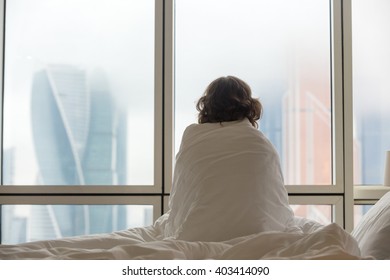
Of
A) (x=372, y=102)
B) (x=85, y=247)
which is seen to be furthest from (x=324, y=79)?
(x=85, y=247)

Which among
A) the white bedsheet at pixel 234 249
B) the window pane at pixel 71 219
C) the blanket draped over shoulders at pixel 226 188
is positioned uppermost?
the blanket draped over shoulders at pixel 226 188

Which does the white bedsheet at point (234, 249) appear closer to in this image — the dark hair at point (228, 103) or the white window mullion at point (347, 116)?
the dark hair at point (228, 103)

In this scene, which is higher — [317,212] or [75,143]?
[75,143]

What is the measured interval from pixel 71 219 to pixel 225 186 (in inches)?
66.5

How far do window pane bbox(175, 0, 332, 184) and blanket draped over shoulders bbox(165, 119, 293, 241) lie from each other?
1.16m

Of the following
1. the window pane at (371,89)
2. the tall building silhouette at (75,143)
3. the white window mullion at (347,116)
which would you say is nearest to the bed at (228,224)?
the white window mullion at (347,116)

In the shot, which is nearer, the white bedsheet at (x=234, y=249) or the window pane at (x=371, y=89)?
the white bedsheet at (x=234, y=249)

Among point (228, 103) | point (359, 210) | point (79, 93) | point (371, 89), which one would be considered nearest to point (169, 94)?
point (79, 93)

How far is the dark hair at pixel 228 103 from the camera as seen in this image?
1.96 meters

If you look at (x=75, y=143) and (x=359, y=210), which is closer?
(x=359, y=210)

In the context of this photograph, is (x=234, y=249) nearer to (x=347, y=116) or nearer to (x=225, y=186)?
(x=225, y=186)

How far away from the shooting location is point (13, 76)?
3.09 m

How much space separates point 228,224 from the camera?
1534mm

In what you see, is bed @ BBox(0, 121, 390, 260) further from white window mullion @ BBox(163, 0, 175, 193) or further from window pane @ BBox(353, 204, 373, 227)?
window pane @ BBox(353, 204, 373, 227)
